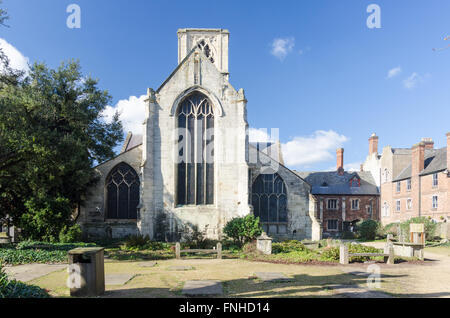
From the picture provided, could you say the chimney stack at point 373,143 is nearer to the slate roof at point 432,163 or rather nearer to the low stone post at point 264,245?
the slate roof at point 432,163

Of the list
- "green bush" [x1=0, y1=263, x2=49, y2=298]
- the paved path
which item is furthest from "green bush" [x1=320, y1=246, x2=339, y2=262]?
"green bush" [x1=0, y1=263, x2=49, y2=298]

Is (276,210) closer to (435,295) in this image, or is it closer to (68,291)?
(435,295)

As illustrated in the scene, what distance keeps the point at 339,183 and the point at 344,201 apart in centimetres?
259

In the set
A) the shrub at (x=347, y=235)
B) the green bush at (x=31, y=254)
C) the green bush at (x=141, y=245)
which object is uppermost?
the green bush at (x=31, y=254)

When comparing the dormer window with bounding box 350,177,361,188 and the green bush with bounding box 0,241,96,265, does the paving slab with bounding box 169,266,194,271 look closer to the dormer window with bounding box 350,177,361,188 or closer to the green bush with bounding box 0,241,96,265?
the green bush with bounding box 0,241,96,265

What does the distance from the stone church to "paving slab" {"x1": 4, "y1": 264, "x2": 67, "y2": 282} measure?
7734 mm

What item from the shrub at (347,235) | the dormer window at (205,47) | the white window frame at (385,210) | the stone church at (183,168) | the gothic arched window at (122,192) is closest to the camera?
the stone church at (183,168)

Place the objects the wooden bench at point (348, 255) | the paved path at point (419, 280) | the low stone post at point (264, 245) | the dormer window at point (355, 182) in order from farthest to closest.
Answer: the dormer window at point (355, 182) < the low stone post at point (264, 245) < the wooden bench at point (348, 255) < the paved path at point (419, 280)

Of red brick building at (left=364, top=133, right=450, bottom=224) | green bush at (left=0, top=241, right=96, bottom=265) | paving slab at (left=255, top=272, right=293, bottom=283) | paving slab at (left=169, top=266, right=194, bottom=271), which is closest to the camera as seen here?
paving slab at (left=255, top=272, right=293, bottom=283)

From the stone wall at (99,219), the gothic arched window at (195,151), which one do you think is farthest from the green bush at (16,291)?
the stone wall at (99,219)

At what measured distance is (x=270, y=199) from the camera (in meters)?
24.4

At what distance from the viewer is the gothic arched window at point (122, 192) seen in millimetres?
22906

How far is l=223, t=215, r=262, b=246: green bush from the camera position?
721 inches

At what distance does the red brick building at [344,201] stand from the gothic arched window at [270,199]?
1452cm
